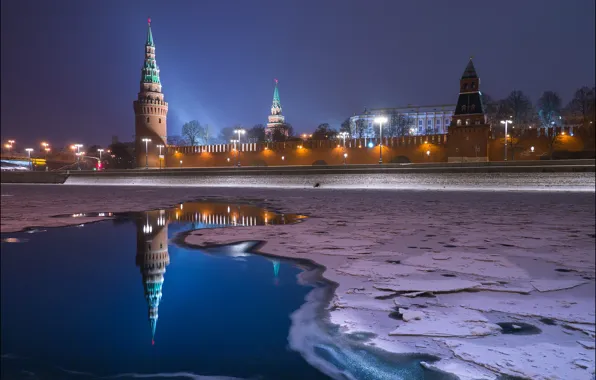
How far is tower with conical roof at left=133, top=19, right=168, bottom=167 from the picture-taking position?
60.3 m

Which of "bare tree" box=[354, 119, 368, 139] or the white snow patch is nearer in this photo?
the white snow patch

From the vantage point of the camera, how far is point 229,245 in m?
5.15

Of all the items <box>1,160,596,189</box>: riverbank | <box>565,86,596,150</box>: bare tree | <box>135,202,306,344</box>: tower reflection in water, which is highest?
<box>565,86,596,150</box>: bare tree

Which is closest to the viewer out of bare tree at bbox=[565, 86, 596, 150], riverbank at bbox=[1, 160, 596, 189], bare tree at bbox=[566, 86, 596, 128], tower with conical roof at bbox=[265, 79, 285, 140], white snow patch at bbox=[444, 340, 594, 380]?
white snow patch at bbox=[444, 340, 594, 380]

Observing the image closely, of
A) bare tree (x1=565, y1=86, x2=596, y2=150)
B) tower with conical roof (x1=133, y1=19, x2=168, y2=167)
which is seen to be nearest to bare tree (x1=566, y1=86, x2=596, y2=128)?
bare tree (x1=565, y1=86, x2=596, y2=150)

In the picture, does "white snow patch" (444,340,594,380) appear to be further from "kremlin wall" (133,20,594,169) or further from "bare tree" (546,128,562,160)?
"bare tree" (546,128,562,160)

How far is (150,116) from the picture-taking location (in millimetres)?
62031

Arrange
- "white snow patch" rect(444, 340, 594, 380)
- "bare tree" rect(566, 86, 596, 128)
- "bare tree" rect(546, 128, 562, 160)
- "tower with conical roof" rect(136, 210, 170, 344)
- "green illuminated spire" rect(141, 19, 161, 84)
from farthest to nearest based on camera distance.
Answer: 1. "green illuminated spire" rect(141, 19, 161, 84)
2. "bare tree" rect(566, 86, 596, 128)
3. "bare tree" rect(546, 128, 562, 160)
4. "tower with conical roof" rect(136, 210, 170, 344)
5. "white snow patch" rect(444, 340, 594, 380)

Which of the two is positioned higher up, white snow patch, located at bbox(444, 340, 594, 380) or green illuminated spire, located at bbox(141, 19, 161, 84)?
green illuminated spire, located at bbox(141, 19, 161, 84)

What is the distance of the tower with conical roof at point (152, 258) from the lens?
9.29ft

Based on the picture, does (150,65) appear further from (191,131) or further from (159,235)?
(159,235)

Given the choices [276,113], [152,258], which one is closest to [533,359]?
[152,258]

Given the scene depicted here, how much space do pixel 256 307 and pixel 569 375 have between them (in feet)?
5.49

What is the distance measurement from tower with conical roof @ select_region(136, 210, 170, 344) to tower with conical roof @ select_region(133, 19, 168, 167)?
183 feet
